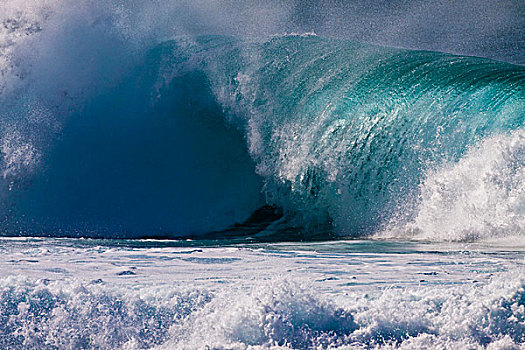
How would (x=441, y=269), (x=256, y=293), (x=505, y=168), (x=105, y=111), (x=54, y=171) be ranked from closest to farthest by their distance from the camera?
(x=256, y=293) < (x=441, y=269) < (x=505, y=168) < (x=54, y=171) < (x=105, y=111)

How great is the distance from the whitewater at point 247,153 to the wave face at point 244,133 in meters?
0.03

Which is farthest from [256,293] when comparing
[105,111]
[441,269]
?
[105,111]

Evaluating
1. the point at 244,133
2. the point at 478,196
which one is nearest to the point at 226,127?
the point at 244,133

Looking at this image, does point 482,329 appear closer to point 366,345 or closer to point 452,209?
point 366,345

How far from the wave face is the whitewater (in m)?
0.03

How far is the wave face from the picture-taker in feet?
24.8

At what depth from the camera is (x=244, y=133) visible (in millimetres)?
8930

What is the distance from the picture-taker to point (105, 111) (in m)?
9.34

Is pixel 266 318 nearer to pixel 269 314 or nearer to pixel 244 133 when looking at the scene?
pixel 269 314

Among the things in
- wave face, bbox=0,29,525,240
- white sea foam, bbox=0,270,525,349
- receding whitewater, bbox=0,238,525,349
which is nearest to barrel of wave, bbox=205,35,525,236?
wave face, bbox=0,29,525,240

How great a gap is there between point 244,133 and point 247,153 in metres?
0.33

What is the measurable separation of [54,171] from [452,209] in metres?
5.76

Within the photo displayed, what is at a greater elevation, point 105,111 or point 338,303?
point 105,111

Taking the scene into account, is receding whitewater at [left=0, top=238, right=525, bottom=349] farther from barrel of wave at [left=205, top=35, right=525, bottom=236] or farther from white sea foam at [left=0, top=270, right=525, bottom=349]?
barrel of wave at [left=205, top=35, right=525, bottom=236]
